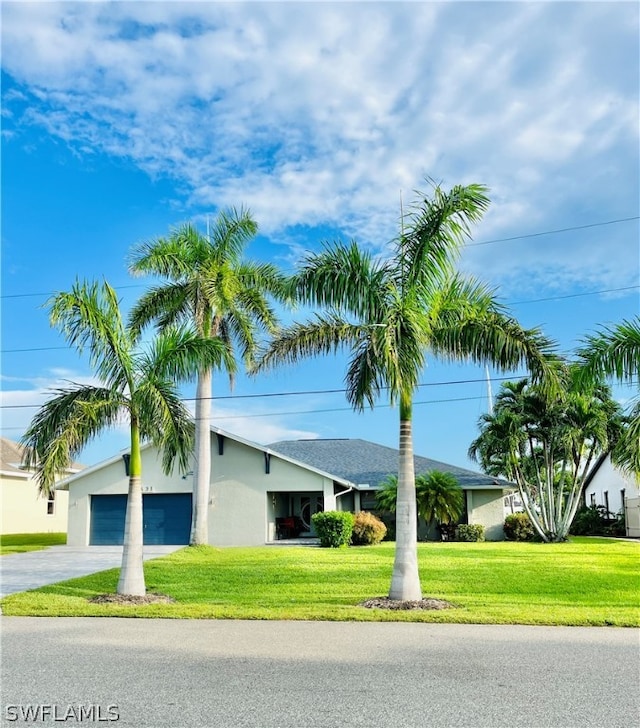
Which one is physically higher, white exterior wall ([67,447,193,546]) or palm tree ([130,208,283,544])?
palm tree ([130,208,283,544])

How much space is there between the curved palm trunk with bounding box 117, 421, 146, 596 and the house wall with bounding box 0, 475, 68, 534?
68.0 feet

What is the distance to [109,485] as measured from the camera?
2552 centimetres

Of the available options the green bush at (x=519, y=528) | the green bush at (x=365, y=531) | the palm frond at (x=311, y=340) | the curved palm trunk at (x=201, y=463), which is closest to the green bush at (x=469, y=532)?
the green bush at (x=519, y=528)

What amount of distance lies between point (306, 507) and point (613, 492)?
16895mm

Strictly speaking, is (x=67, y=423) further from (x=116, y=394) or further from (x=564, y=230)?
(x=564, y=230)

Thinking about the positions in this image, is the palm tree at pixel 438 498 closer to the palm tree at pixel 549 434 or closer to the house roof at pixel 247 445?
the palm tree at pixel 549 434

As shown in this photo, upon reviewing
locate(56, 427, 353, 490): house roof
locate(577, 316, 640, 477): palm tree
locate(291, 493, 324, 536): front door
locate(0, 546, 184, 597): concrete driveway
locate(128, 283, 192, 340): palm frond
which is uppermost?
locate(128, 283, 192, 340): palm frond

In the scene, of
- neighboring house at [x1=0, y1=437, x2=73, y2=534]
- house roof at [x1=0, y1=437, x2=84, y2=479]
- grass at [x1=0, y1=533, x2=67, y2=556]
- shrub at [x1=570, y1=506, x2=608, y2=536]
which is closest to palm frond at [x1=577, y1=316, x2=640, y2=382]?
grass at [x1=0, y1=533, x2=67, y2=556]

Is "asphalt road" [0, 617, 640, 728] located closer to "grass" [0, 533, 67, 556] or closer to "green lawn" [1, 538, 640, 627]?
"green lawn" [1, 538, 640, 627]

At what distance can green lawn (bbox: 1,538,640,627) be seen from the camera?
10258 millimetres

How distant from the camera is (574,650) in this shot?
25.7 ft

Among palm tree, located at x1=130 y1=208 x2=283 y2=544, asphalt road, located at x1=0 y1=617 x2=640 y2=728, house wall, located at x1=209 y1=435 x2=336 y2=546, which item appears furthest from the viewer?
house wall, located at x1=209 y1=435 x2=336 y2=546

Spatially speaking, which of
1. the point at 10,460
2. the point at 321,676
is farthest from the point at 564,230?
the point at 10,460

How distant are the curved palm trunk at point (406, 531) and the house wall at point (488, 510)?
1610cm
